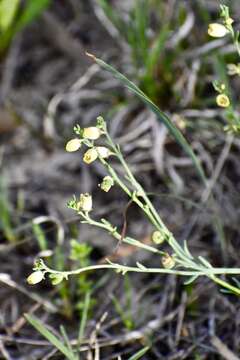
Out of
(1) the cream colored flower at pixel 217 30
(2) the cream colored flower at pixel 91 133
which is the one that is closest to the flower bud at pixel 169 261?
(2) the cream colored flower at pixel 91 133

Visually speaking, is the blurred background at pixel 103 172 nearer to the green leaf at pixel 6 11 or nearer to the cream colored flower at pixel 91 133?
the green leaf at pixel 6 11

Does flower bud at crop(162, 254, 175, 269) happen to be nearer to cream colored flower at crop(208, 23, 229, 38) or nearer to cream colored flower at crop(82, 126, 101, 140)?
cream colored flower at crop(82, 126, 101, 140)

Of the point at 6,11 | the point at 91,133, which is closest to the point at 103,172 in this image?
the point at 6,11

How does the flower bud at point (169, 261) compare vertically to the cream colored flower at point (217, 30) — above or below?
below

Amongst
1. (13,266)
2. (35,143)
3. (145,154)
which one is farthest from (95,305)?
(35,143)

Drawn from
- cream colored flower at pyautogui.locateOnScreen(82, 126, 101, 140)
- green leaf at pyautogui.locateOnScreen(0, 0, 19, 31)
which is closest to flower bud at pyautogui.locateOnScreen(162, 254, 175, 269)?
cream colored flower at pyautogui.locateOnScreen(82, 126, 101, 140)

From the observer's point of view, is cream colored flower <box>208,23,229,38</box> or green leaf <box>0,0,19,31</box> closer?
cream colored flower <box>208,23,229,38</box>

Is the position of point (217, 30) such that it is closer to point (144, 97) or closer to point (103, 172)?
point (144, 97)

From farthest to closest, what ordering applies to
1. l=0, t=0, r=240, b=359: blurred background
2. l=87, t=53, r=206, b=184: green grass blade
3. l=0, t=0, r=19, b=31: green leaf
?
l=0, t=0, r=19, b=31: green leaf
l=0, t=0, r=240, b=359: blurred background
l=87, t=53, r=206, b=184: green grass blade
